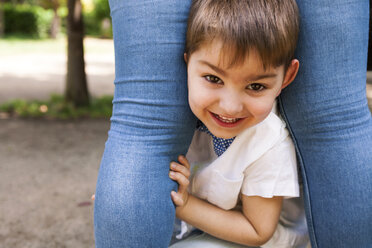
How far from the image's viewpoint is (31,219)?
272 centimetres

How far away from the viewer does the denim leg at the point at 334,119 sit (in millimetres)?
1316

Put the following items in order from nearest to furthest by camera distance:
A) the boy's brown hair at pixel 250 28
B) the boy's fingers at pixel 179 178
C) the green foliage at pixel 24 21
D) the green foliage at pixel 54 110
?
the boy's brown hair at pixel 250 28 → the boy's fingers at pixel 179 178 → the green foliage at pixel 54 110 → the green foliage at pixel 24 21

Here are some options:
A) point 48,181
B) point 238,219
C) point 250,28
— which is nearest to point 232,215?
point 238,219

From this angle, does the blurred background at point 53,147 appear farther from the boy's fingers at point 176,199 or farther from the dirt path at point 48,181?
the boy's fingers at point 176,199

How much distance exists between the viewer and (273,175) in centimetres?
137

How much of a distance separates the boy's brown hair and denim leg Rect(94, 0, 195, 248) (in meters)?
0.14

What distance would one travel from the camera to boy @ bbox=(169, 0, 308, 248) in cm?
118

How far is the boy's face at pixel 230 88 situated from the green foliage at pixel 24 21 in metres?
21.3

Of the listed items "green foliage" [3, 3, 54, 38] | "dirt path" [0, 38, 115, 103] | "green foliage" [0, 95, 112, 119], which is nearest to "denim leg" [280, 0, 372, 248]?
"green foliage" [0, 95, 112, 119]

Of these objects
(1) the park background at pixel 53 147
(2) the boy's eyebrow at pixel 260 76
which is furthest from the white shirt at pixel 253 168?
(1) the park background at pixel 53 147

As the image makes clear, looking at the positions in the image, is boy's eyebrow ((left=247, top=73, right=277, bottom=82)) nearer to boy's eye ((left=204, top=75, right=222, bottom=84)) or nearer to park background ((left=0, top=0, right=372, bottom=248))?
boy's eye ((left=204, top=75, right=222, bottom=84))

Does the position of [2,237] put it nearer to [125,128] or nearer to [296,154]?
[125,128]

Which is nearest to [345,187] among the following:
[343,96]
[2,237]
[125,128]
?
[343,96]

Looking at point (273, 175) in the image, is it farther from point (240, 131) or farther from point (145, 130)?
point (145, 130)
